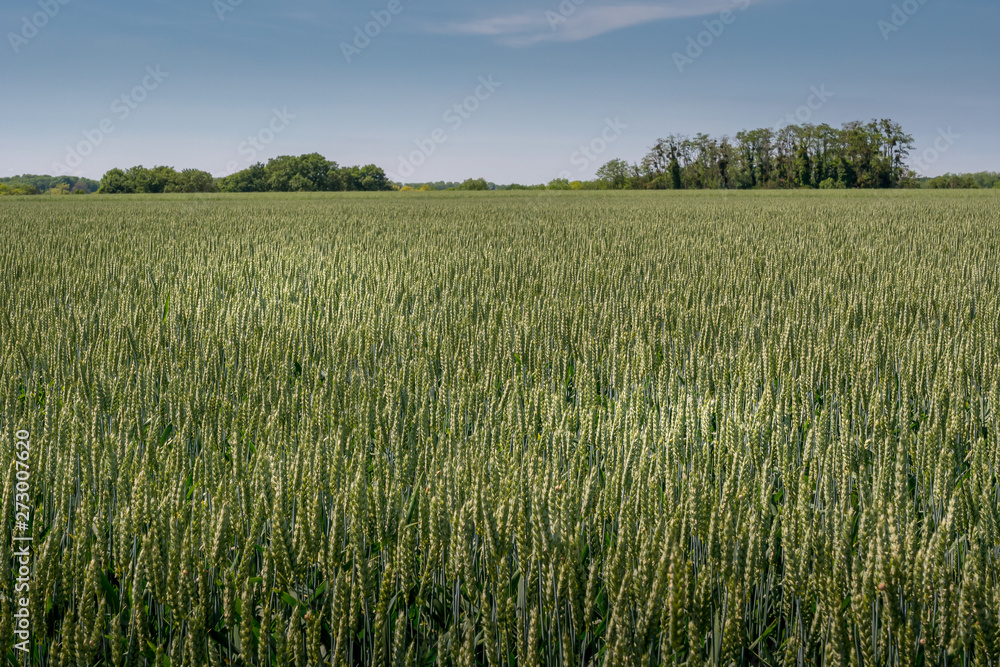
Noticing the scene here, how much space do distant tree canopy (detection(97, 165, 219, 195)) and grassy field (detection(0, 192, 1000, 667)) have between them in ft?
207

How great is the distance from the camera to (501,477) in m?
1.79

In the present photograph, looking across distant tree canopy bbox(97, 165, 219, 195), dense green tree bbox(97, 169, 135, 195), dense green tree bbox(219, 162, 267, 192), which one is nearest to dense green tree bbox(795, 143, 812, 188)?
dense green tree bbox(219, 162, 267, 192)

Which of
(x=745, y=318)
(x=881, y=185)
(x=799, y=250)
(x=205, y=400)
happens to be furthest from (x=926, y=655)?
(x=881, y=185)

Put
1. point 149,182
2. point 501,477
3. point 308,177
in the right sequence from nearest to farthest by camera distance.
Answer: point 501,477, point 149,182, point 308,177

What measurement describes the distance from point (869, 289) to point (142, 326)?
17.3 feet

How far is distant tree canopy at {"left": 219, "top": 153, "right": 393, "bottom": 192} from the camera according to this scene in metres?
68.1

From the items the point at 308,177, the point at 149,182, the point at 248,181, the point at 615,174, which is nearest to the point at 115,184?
the point at 149,182

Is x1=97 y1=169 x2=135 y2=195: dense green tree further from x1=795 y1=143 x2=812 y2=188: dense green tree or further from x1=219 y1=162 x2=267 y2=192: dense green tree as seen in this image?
x1=795 y1=143 x2=812 y2=188: dense green tree

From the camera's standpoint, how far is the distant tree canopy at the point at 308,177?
68.1 meters

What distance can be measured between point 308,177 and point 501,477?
7075cm

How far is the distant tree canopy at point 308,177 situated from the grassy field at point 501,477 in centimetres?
6529

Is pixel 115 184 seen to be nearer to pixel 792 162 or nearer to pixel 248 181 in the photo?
pixel 248 181

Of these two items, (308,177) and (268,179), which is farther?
(268,179)

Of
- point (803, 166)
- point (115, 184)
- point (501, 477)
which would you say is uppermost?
point (803, 166)
